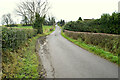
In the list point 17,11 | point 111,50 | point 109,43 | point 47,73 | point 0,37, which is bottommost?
point 47,73

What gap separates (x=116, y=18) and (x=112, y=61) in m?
6.64

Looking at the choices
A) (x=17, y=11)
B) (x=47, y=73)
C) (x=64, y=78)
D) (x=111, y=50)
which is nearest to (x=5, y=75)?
(x=47, y=73)

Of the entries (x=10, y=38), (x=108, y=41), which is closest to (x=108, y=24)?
(x=108, y=41)

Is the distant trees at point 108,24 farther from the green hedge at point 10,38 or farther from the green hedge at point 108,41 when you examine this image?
the green hedge at point 10,38

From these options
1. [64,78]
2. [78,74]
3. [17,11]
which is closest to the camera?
[64,78]

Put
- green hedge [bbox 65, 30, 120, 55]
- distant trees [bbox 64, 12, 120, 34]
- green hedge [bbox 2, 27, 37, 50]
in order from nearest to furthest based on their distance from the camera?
green hedge [bbox 2, 27, 37, 50], green hedge [bbox 65, 30, 120, 55], distant trees [bbox 64, 12, 120, 34]

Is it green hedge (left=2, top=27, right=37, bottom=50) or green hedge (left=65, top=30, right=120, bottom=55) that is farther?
green hedge (left=65, top=30, right=120, bottom=55)

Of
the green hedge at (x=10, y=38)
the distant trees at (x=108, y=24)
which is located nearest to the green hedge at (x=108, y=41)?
the distant trees at (x=108, y=24)

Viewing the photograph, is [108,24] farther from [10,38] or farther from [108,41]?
[10,38]

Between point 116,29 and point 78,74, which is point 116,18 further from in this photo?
point 78,74

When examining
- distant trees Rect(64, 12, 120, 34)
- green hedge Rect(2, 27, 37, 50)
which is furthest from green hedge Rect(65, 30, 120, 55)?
green hedge Rect(2, 27, 37, 50)

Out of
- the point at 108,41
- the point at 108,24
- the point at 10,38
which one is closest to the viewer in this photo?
the point at 10,38

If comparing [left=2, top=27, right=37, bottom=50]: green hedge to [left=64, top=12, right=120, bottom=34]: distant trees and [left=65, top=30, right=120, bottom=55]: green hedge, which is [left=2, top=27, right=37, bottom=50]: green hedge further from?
[left=64, top=12, right=120, bottom=34]: distant trees

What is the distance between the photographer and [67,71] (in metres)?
4.36
